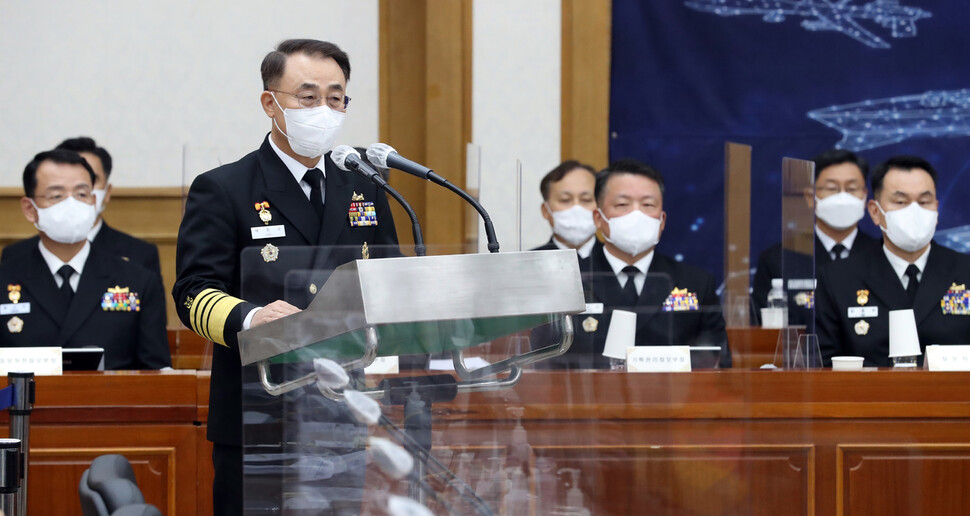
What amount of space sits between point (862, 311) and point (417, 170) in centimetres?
253

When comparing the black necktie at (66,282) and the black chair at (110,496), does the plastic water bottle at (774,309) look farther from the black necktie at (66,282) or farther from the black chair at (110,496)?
the black chair at (110,496)

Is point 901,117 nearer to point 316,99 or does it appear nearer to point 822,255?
point 822,255

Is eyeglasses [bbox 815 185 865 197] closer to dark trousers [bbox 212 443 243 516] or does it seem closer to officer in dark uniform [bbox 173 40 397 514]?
officer in dark uniform [bbox 173 40 397 514]

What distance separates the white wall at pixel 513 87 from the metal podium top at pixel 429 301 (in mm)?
3736

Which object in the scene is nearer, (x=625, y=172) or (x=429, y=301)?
(x=429, y=301)

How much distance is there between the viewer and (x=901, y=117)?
17.1 ft

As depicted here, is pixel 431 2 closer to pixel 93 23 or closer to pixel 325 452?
pixel 93 23

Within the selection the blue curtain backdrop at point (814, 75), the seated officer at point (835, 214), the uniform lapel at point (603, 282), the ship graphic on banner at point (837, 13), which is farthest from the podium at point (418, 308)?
the ship graphic on banner at point (837, 13)

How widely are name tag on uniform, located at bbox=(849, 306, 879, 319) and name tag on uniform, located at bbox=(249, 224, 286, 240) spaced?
2.34m

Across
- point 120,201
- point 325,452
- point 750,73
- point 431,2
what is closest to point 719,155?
point 750,73

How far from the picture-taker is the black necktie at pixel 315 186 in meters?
1.91

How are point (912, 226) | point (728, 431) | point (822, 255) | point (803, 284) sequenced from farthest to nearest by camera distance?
point (822, 255)
point (912, 226)
point (803, 284)
point (728, 431)

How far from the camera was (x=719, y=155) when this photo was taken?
5074 millimetres

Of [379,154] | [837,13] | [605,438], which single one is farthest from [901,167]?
[379,154]
